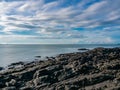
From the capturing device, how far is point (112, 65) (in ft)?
146

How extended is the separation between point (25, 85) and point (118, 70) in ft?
61.6

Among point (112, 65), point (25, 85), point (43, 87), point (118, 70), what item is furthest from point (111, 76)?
point (25, 85)

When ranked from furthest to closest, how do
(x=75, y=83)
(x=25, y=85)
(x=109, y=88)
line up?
(x=25, y=85), (x=75, y=83), (x=109, y=88)

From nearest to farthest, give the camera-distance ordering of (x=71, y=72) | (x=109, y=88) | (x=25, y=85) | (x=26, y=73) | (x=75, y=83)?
(x=109, y=88) < (x=75, y=83) < (x=25, y=85) < (x=71, y=72) < (x=26, y=73)

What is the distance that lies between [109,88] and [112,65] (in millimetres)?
12609

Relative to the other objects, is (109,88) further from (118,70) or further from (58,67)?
(58,67)

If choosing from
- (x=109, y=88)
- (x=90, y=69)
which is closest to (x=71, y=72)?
(x=90, y=69)

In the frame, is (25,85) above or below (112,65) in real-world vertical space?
below

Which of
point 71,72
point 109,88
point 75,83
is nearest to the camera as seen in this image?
point 109,88

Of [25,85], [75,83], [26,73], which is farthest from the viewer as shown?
[26,73]

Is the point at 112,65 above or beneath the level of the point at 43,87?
above

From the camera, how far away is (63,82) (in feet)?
126

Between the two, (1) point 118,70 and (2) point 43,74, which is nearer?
(1) point 118,70

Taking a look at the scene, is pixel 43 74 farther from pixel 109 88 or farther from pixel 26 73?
pixel 109 88
